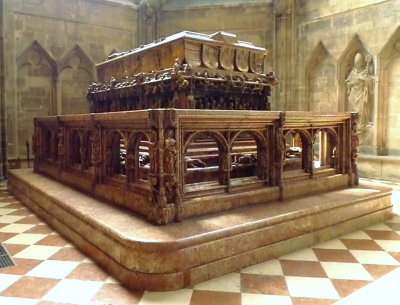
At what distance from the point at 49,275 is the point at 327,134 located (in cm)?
299

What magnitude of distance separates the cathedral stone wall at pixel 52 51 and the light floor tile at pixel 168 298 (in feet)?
20.4

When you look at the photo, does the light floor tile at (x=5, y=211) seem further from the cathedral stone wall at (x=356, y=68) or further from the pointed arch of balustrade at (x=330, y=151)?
the cathedral stone wall at (x=356, y=68)

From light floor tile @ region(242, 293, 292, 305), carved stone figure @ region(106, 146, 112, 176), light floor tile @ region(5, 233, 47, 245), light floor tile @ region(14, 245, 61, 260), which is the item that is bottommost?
light floor tile @ region(242, 293, 292, 305)

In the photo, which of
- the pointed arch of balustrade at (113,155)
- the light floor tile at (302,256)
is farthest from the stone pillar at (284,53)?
the light floor tile at (302,256)

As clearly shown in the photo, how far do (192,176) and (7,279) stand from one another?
1478mm

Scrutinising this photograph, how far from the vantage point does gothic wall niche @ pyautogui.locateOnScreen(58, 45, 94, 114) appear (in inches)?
323

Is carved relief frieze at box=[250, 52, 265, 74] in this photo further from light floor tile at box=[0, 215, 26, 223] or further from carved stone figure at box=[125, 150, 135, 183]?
light floor tile at box=[0, 215, 26, 223]

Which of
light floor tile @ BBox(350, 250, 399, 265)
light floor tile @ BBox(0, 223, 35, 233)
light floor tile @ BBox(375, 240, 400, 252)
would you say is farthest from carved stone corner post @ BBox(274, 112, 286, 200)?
light floor tile @ BBox(0, 223, 35, 233)

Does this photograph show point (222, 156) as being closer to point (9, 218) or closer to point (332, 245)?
point (332, 245)

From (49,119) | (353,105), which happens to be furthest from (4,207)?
(353,105)

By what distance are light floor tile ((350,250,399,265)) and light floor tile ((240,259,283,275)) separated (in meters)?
0.62

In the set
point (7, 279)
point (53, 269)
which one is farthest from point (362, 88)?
point (7, 279)

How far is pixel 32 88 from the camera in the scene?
308 inches

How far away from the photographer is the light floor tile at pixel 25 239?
10.4ft
